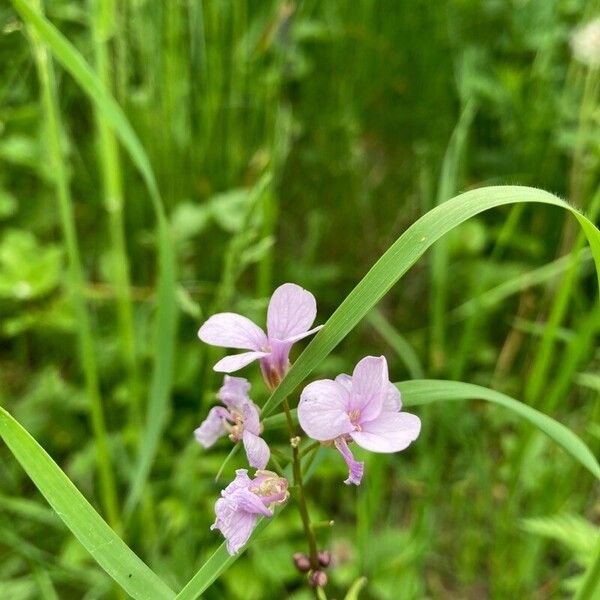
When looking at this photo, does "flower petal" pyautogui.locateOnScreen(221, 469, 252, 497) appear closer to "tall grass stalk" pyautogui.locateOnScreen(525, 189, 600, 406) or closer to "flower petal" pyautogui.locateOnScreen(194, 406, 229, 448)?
"flower petal" pyautogui.locateOnScreen(194, 406, 229, 448)

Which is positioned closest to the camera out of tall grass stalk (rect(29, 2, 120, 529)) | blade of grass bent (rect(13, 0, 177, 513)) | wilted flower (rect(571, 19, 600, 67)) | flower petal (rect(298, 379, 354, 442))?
flower petal (rect(298, 379, 354, 442))

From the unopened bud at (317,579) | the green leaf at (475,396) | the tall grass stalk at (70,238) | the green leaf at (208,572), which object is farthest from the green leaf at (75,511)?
the tall grass stalk at (70,238)

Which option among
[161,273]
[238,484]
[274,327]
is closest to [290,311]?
[274,327]

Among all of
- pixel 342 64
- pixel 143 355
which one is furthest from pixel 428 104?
pixel 143 355

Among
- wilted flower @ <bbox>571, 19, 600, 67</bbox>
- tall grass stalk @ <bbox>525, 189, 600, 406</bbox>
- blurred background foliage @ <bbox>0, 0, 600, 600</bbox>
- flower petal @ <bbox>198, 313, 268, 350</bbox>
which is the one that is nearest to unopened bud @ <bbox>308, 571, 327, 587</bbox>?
flower petal @ <bbox>198, 313, 268, 350</bbox>

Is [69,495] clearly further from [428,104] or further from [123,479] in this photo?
[428,104]

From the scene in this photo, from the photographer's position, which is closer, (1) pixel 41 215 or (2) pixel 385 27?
(1) pixel 41 215

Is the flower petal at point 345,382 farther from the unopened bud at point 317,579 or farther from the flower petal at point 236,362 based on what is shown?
the unopened bud at point 317,579
